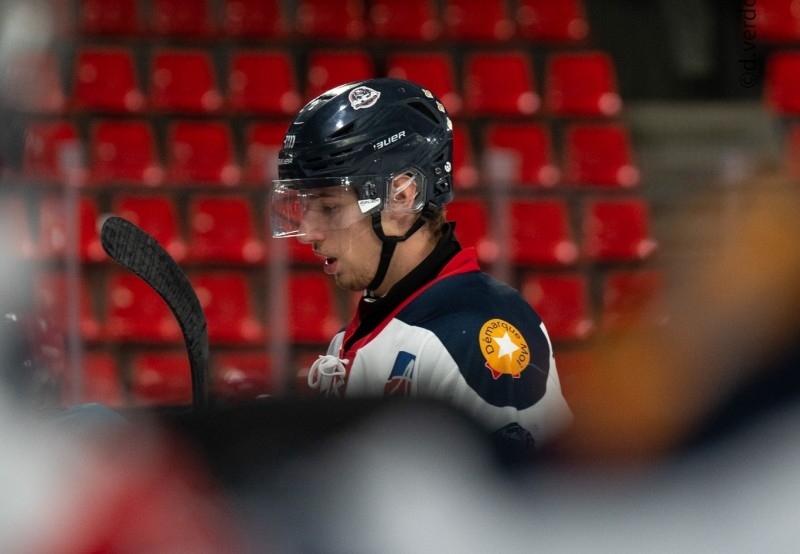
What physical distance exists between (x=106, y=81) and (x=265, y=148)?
1.12 metres

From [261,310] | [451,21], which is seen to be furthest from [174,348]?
[451,21]

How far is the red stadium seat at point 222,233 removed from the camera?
5.53 metres

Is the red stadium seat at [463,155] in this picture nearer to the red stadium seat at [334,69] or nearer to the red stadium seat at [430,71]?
the red stadium seat at [430,71]

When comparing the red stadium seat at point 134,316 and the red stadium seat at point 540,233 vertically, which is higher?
the red stadium seat at point 540,233

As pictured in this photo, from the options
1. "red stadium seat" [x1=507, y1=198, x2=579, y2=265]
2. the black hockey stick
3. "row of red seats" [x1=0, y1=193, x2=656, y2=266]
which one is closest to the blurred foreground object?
the black hockey stick

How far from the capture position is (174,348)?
5344 millimetres

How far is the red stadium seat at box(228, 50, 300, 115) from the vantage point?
639 centimetres

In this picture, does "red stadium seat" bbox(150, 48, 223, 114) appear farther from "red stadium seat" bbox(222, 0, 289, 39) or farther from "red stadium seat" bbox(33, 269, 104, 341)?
"red stadium seat" bbox(33, 269, 104, 341)

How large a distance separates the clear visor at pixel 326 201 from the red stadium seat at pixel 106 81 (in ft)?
15.1

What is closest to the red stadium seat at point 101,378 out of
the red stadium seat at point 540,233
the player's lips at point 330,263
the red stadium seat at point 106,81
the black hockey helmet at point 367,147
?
the red stadium seat at point 106,81

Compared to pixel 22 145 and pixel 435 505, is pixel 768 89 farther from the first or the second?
pixel 435 505

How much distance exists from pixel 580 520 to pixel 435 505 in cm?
8

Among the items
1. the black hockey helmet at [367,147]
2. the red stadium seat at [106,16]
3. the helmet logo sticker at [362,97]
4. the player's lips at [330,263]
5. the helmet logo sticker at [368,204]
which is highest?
the red stadium seat at [106,16]

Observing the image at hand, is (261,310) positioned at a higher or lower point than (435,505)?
lower
